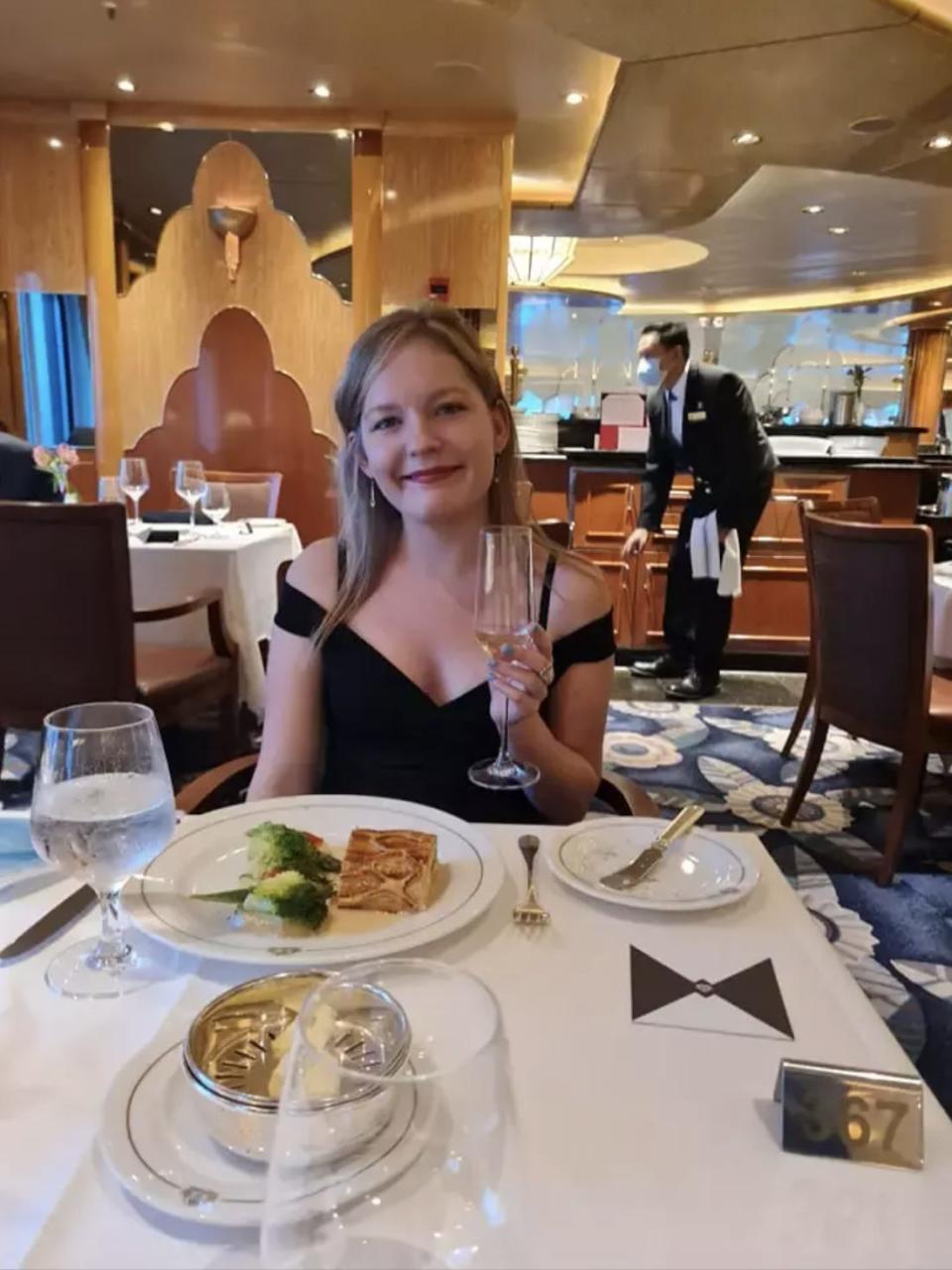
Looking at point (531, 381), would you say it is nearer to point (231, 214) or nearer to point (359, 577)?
point (231, 214)

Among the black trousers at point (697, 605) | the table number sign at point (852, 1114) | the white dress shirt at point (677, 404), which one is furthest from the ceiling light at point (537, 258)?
the table number sign at point (852, 1114)

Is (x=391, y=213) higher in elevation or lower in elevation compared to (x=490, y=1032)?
higher

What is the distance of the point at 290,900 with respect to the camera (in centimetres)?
74

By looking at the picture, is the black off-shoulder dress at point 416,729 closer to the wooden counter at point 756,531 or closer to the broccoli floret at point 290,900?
the broccoli floret at point 290,900

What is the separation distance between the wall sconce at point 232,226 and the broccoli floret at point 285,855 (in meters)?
5.57

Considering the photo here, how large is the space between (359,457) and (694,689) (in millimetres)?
3400

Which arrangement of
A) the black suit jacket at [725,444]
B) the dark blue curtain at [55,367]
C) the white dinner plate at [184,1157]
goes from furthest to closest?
the dark blue curtain at [55,367] → the black suit jacket at [725,444] → the white dinner plate at [184,1157]

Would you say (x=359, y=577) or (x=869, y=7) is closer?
(x=359, y=577)

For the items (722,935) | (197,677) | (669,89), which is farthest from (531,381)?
(722,935)

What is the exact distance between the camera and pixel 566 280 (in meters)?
10.4

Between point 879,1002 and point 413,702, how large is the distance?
4.59 ft

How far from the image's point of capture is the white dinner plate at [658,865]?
0.81 m

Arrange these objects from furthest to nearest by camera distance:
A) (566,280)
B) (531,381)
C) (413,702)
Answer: (531,381), (566,280), (413,702)

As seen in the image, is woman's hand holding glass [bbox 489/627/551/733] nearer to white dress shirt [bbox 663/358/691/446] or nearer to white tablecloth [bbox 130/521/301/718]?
white tablecloth [bbox 130/521/301/718]
